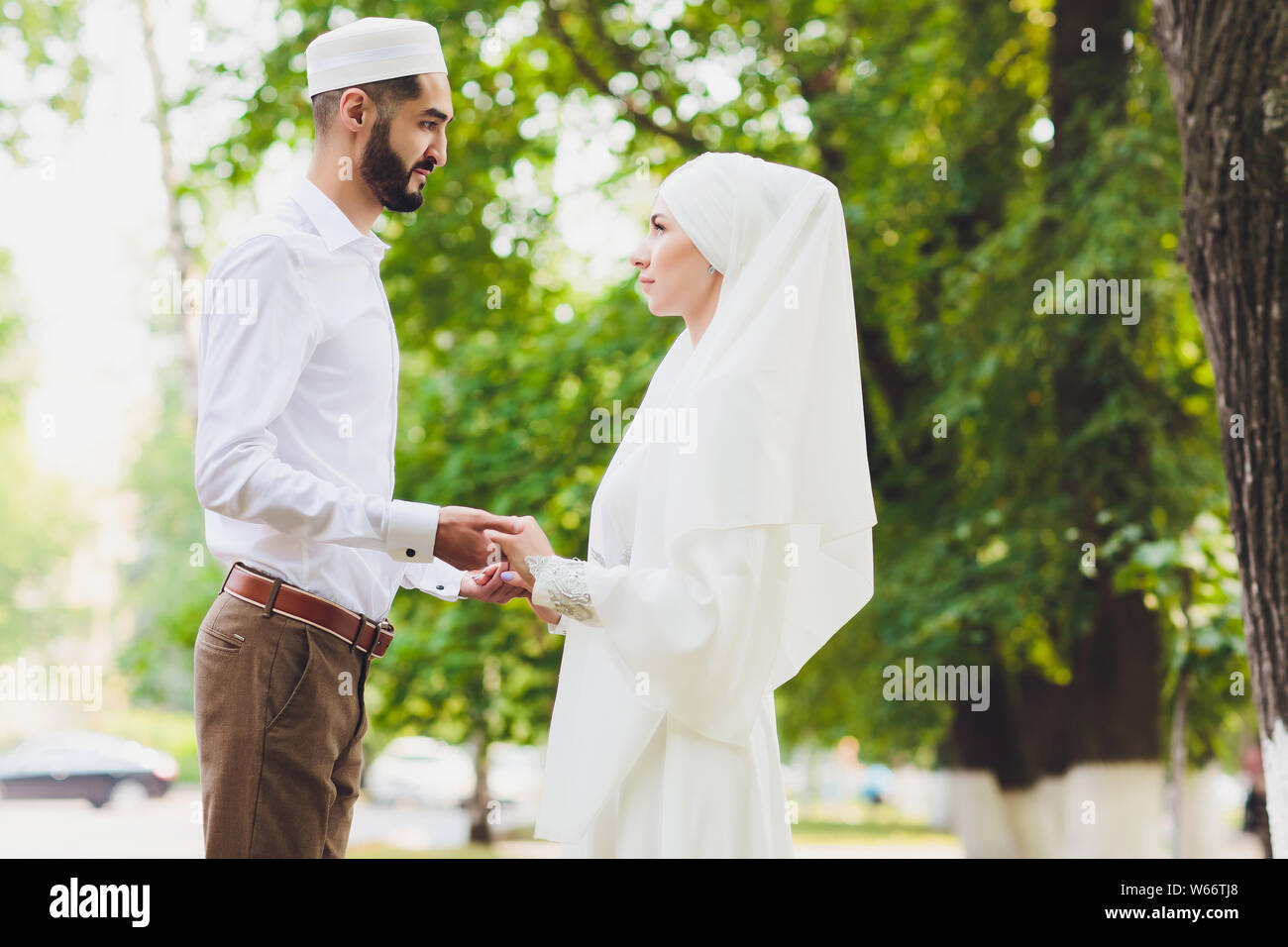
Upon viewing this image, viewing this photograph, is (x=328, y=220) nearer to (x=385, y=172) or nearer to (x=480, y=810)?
(x=385, y=172)

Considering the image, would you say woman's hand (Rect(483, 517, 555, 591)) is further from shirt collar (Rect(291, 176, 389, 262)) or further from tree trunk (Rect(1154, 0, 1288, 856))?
tree trunk (Rect(1154, 0, 1288, 856))

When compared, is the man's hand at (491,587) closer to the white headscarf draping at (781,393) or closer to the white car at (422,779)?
the white headscarf draping at (781,393)

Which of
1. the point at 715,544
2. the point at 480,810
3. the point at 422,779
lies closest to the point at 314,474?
the point at 715,544

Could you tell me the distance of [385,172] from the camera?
2.95 meters

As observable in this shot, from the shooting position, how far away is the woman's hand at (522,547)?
2889mm

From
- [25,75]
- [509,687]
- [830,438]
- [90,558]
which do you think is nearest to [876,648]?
[509,687]

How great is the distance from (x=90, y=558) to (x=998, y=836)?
108ft

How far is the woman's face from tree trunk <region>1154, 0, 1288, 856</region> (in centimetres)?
228

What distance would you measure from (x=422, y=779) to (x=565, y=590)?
28845mm

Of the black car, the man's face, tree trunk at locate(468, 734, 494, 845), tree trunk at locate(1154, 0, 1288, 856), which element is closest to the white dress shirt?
the man's face

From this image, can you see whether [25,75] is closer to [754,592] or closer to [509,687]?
[509,687]

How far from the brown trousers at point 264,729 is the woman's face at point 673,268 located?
1.16m

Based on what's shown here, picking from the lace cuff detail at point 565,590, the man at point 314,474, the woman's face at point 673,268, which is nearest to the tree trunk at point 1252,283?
the woman's face at point 673,268
